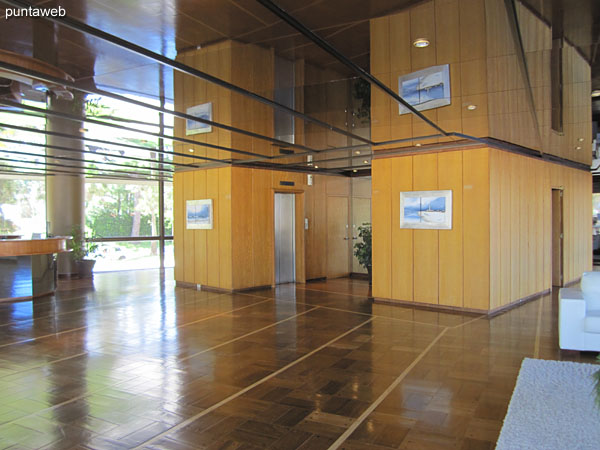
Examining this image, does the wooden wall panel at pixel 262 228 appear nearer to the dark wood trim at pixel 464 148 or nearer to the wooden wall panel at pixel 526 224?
the dark wood trim at pixel 464 148

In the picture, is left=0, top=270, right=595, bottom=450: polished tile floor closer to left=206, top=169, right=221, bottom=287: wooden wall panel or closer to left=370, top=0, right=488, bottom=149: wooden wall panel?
left=206, top=169, right=221, bottom=287: wooden wall panel

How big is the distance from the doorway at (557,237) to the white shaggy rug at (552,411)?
20.8ft

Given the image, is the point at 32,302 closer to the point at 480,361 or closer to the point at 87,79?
the point at 87,79

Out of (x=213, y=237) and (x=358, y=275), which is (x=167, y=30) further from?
(x=358, y=275)

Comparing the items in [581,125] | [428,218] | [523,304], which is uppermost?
[581,125]

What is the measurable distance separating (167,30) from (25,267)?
6.22 meters

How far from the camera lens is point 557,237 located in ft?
32.5

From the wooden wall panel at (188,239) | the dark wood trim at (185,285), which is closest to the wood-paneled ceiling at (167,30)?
the wooden wall panel at (188,239)

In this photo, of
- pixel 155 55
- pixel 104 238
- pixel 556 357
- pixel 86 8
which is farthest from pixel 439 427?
pixel 104 238

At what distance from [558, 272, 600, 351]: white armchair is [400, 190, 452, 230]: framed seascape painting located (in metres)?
2.37

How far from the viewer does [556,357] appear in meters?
4.62

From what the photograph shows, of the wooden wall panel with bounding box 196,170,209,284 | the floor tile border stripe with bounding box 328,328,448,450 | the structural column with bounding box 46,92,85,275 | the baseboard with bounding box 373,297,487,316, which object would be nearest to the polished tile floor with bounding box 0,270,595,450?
the floor tile border stripe with bounding box 328,328,448,450

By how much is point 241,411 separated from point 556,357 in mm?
3436

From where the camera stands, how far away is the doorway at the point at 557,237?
32.2ft
